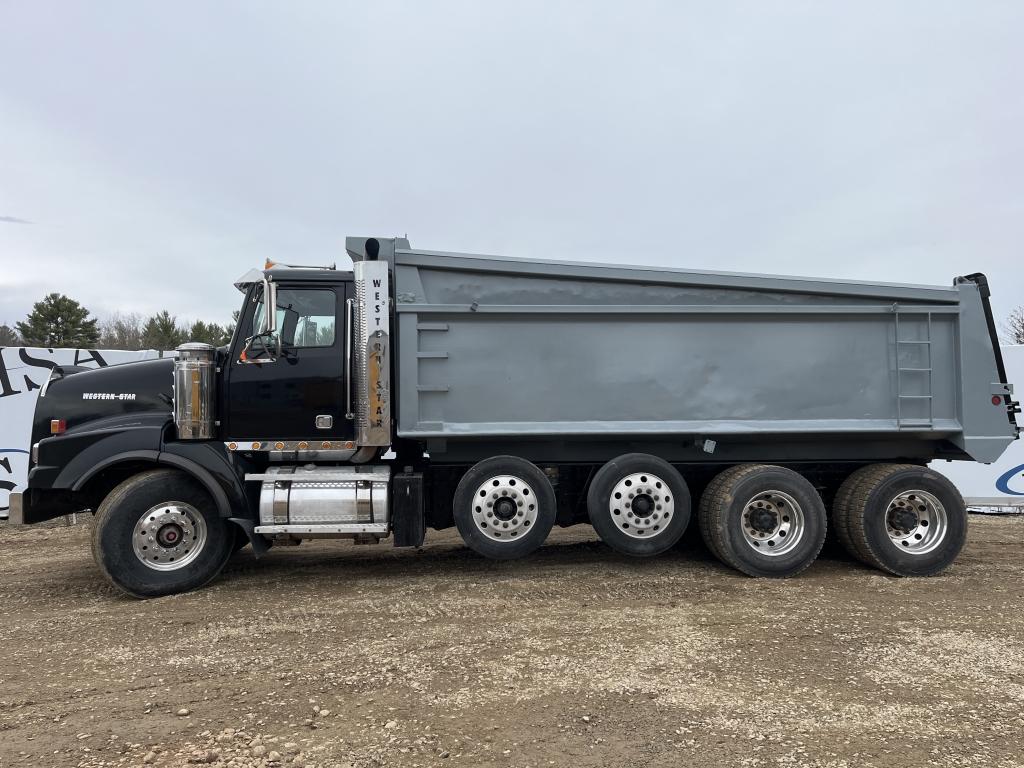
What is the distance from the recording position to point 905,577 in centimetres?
542

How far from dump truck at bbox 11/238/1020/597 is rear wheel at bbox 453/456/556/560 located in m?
0.02

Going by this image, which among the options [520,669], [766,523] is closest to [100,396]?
[520,669]

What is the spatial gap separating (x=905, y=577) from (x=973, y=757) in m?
3.16

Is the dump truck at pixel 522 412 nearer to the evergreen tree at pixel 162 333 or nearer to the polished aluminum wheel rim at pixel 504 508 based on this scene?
the polished aluminum wheel rim at pixel 504 508

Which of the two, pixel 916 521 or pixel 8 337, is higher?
pixel 8 337

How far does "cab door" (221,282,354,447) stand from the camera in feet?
17.2

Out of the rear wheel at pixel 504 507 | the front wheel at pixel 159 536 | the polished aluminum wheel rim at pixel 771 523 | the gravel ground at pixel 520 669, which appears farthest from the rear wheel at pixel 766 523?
the front wheel at pixel 159 536

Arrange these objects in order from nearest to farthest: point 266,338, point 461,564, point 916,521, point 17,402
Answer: point 266,338 → point 916,521 → point 461,564 → point 17,402

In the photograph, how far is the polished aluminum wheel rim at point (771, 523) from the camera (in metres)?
5.41

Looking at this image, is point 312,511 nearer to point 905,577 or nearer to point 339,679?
point 339,679

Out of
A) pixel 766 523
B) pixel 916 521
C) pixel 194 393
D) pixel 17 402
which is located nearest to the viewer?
pixel 194 393

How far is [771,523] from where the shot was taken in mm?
5438

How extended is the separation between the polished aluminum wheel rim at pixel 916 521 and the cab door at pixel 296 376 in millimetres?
5040

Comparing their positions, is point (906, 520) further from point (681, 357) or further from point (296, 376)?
point (296, 376)
